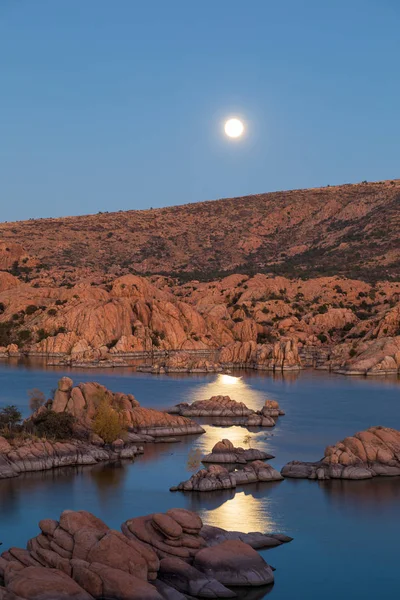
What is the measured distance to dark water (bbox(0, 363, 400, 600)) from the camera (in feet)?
109

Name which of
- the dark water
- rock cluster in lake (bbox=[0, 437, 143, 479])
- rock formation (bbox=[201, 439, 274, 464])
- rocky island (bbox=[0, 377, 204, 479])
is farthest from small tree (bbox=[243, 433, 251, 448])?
rock cluster in lake (bbox=[0, 437, 143, 479])

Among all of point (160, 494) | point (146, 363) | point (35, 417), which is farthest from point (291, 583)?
point (146, 363)

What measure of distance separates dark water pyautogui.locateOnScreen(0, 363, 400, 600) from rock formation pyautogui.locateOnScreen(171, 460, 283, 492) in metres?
0.58

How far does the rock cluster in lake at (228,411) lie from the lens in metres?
68.1

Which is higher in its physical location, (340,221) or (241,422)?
(340,221)

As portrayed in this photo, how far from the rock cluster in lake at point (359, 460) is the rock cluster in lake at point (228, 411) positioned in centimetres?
1721

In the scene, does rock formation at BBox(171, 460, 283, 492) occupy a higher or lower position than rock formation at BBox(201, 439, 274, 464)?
lower

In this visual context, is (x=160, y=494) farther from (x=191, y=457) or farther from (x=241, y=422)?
(x=241, y=422)

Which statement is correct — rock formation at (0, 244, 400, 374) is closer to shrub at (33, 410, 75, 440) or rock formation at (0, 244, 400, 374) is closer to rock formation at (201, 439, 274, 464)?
shrub at (33, 410, 75, 440)

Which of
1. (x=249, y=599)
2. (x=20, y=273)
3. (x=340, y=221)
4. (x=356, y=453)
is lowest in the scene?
(x=249, y=599)

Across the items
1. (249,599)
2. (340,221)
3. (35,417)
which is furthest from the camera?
(340,221)

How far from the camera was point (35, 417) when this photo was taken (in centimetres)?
5491

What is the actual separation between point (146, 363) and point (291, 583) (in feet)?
268

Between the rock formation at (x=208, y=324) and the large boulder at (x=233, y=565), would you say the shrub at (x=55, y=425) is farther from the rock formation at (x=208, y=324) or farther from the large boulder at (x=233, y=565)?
the rock formation at (x=208, y=324)
